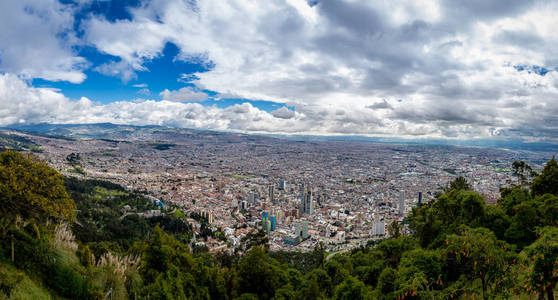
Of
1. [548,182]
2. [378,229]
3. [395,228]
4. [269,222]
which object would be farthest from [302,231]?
[548,182]

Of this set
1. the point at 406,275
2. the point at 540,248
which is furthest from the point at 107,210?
the point at 540,248

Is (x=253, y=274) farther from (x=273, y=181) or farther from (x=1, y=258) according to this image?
(x=273, y=181)

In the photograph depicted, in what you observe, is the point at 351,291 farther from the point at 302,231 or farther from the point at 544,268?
the point at 302,231

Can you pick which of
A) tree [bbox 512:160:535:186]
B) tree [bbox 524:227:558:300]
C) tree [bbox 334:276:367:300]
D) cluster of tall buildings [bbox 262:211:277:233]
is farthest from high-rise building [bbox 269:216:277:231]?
tree [bbox 524:227:558:300]

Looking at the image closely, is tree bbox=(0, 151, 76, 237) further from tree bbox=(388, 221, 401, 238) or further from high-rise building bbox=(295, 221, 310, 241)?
high-rise building bbox=(295, 221, 310, 241)

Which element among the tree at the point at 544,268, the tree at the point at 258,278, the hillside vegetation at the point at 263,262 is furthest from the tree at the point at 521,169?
the tree at the point at 258,278

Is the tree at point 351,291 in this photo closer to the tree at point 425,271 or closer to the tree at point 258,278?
the tree at point 425,271
